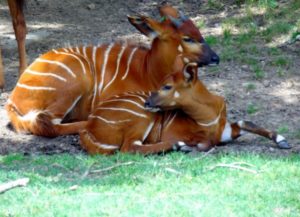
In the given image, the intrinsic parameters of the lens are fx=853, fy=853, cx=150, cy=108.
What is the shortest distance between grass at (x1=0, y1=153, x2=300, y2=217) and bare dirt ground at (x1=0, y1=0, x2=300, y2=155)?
28.5 inches

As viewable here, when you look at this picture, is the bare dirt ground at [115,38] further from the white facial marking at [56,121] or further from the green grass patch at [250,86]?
the white facial marking at [56,121]

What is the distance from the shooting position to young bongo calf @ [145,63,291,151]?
22.8 ft

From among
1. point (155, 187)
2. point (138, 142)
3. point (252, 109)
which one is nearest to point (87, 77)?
point (138, 142)

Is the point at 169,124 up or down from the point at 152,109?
down

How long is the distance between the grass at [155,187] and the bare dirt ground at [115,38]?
0.72 meters

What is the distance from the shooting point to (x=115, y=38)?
10.5 m

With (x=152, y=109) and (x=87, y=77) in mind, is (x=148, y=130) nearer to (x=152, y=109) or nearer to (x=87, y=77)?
(x=152, y=109)

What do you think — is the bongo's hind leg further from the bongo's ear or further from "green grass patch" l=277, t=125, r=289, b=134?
the bongo's ear

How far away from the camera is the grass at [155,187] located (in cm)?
507

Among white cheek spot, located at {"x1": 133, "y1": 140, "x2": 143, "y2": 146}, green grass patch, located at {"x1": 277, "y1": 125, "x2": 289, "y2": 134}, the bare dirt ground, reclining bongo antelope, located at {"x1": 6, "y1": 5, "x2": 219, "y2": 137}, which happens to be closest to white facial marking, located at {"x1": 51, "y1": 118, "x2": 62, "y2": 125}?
reclining bongo antelope, located at {"x1": 6, "y1": 5, "x2": 219, "y2": 137}

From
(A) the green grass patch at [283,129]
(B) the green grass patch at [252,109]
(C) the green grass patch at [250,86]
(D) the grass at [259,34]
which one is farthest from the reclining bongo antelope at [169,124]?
(D) the grass at [259,34]

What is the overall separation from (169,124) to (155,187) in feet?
5.24

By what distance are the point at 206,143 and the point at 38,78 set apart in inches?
69.1

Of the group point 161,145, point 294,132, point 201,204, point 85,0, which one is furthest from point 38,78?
point 85,0
